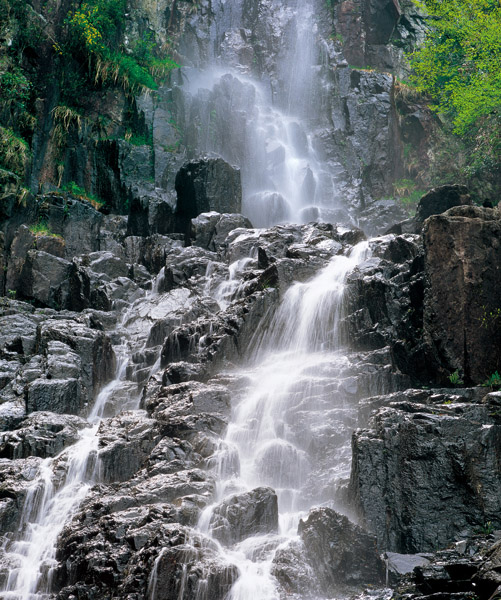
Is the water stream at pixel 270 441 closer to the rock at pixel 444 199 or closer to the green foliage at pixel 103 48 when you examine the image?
the rock at pixel 444 199

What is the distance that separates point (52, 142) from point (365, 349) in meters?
21.7

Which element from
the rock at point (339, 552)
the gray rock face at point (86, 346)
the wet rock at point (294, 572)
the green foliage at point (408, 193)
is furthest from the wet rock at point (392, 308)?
the green foliage at point (408, 193)

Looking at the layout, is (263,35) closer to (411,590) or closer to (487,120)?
(487,120)

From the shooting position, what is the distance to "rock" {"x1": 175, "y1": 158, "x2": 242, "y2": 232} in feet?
87.2

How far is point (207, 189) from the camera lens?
2650cm

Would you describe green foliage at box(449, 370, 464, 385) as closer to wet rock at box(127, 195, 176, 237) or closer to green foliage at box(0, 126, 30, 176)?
wet rock at box(127, 195, 176, 237)

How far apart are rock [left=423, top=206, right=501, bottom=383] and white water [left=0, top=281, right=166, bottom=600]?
25.2 feet

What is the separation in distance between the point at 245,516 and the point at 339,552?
1.71m

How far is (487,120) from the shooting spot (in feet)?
91.6

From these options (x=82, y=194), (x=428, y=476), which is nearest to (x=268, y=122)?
(x=82, y=194)

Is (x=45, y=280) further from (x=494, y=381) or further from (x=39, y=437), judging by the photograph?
(x=494, y=381)

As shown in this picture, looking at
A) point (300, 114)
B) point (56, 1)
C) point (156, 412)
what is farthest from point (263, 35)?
point (156, 412)

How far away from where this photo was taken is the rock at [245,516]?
9.59 meters

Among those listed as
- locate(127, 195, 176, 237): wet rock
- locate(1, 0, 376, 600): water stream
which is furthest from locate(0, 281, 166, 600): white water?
locate(127, 195, 176, 237): wet rock
